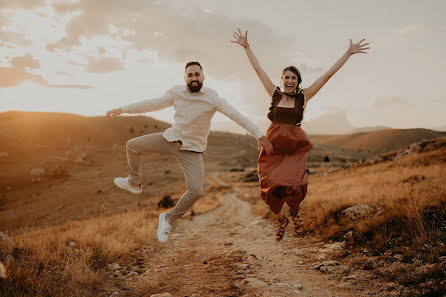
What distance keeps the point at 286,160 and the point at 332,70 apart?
2098 millimetres

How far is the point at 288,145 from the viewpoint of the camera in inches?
231

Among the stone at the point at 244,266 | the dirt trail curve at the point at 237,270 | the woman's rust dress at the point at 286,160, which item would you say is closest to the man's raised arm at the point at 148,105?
the woman's rust dress at the point at 286,160

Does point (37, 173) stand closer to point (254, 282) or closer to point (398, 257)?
point (254, 282)

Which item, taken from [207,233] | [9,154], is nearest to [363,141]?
[9,154]

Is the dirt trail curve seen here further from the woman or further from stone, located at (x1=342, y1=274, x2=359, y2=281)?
the woman

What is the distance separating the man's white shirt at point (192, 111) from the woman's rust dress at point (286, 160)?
83cm

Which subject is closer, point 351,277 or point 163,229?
point 351,277

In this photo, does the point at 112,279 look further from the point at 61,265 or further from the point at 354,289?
the point at 354,289

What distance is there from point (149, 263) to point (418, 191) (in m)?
6.86

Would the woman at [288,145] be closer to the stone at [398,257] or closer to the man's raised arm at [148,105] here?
the stone at [398,257]

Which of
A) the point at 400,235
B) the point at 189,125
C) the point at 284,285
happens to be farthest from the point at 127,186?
the point at 400,235

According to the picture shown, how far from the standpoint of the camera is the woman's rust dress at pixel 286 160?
5.76m

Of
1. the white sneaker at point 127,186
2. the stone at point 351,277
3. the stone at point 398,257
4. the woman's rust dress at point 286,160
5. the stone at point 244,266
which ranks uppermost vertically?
the woman's rust dress at point 286,160

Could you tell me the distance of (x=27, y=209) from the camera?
122 feet
